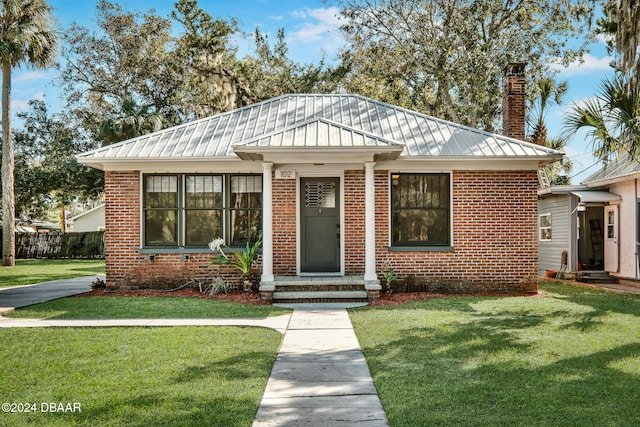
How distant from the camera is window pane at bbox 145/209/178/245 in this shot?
11242 mm

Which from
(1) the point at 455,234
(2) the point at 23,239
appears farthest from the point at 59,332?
(2) the point at 23,239

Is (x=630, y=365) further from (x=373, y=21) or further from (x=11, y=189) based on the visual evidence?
(x=11, y=189)

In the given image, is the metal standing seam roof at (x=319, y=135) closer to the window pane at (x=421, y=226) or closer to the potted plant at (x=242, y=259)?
the window pane at (x=421, y=226)

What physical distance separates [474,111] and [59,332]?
729 inches

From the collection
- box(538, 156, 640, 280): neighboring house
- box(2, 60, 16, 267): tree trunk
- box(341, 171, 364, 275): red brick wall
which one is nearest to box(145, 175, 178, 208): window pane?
box(341, 171, 364, 275): red brick wall

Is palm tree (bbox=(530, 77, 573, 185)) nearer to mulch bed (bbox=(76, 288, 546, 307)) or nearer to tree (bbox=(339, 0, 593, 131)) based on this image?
tree (bbox=(339, 0, 593, 131))

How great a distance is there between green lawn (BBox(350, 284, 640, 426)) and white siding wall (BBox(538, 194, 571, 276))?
21.7 feet

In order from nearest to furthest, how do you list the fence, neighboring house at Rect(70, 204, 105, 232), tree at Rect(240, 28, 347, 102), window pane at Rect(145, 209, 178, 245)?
1. window pane at Rect(145, 209, 178, 245)
2. tree at Rect(240, 28, 347, 102)
3. the fence
4. neighboring house at Rect(70, 204, 105, 232)

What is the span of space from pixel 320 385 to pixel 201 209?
7337mm

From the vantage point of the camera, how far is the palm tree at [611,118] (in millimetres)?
9477

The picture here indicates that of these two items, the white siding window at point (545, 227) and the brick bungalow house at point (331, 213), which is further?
the white siding window at point (545, 227)

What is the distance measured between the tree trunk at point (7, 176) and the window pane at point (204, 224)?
14.5 metres

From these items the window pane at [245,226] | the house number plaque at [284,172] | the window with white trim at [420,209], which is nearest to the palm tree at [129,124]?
the window pane at [245,226]

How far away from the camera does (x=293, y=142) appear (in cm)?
959
